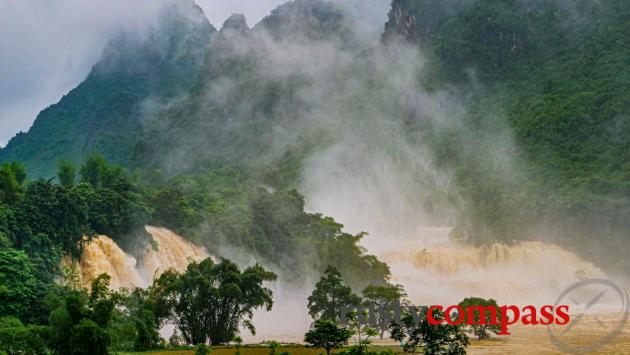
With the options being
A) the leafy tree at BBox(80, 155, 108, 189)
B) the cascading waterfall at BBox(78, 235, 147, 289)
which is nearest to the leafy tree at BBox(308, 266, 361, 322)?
the cascading waterfall at BBox(78, 235, 147, 289)

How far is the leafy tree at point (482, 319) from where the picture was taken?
31562 millimetres

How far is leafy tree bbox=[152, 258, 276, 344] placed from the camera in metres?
28.5

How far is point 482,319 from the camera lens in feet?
104

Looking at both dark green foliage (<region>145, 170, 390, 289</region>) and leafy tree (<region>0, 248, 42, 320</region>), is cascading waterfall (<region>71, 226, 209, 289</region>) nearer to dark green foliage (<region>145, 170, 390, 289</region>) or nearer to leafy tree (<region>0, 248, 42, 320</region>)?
dark green foliage (<region>145, 170, 390, 289</region>)

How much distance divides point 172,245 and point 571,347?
25756 millimetres

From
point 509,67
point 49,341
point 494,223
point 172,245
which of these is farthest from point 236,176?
point 49,341

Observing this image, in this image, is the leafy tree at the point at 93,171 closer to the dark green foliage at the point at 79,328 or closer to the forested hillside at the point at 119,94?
the dark green foliage at the point at 79,328

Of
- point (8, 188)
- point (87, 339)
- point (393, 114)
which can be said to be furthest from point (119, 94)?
point (87, 339)

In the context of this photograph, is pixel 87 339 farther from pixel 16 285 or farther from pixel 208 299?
pixel 208 299

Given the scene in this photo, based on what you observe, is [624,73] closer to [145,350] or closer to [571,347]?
[571,347]

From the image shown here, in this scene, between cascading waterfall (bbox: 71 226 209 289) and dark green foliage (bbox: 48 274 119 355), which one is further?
cascading waterfall (bbox: 71 226 209 289)

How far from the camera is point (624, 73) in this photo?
79.8 m
